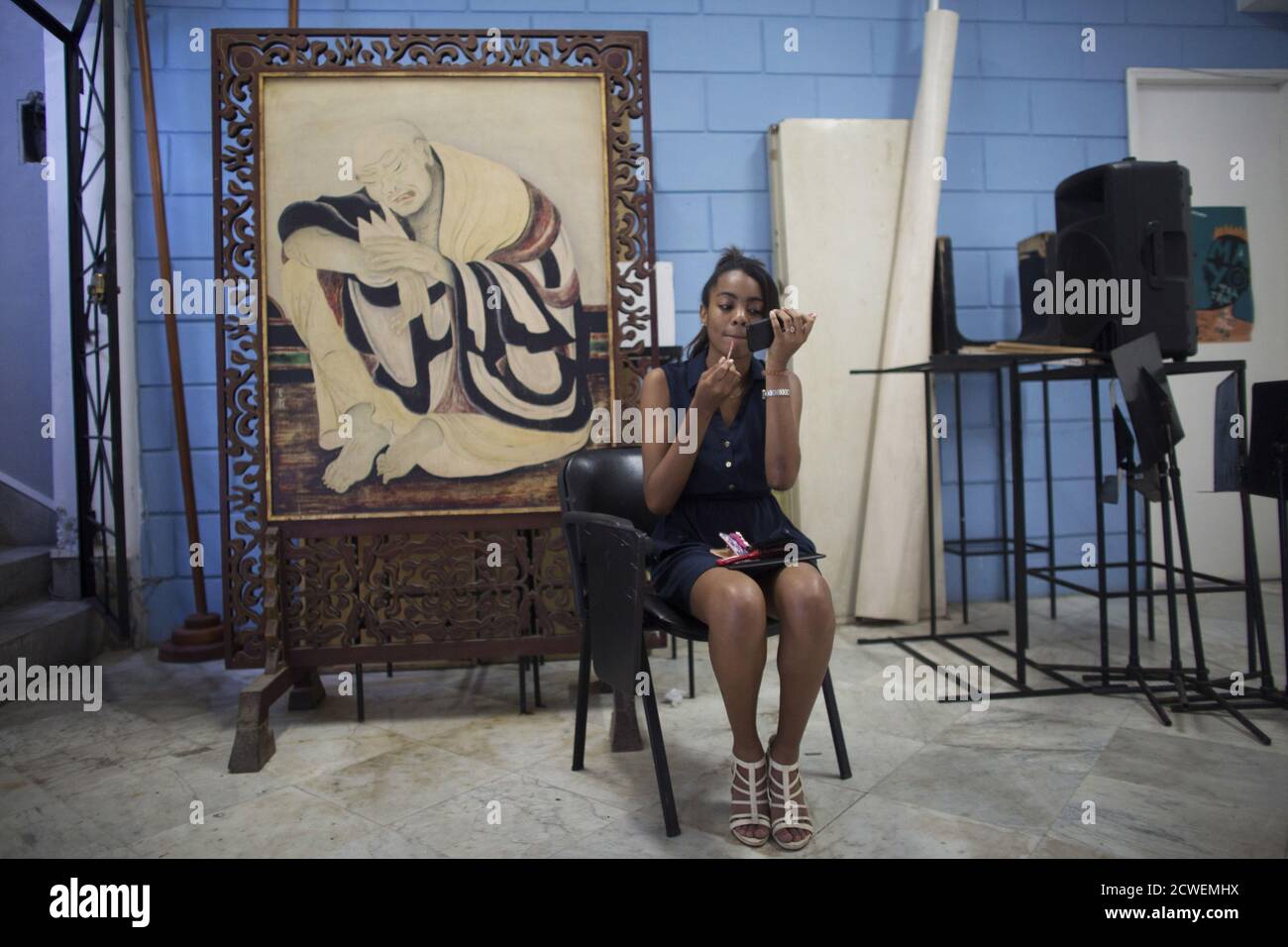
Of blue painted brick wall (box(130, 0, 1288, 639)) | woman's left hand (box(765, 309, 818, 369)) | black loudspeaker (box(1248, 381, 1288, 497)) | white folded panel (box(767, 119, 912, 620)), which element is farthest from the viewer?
white folded panel (box(767, 119, 912, 620))

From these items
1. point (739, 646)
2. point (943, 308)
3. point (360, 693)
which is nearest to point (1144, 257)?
point (943, 308)

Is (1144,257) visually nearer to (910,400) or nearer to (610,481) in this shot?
(910,400)

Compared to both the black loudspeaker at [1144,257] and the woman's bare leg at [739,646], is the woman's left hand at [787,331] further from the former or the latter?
the black loudspeaker at [1144,257]

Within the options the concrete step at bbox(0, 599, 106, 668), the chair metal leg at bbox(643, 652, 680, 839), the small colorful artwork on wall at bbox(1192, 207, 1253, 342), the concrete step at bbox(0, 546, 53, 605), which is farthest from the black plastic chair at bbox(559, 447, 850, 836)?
the small colorful artwork on wall at bbox(1192, 207, 1253, 342)

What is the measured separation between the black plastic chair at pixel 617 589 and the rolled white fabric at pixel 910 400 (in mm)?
1658

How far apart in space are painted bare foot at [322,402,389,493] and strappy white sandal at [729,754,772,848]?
1537 millimetres

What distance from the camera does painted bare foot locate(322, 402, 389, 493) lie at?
2.68 metres

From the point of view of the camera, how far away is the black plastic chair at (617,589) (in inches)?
72.6

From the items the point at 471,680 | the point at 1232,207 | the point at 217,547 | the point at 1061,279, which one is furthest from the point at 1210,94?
the point at 217,547

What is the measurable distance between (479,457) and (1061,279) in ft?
6.79

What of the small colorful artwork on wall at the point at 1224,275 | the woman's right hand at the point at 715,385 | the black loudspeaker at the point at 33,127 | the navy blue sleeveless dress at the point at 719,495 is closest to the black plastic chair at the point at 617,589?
the navy blue sleeveless dress at the point at 719,495

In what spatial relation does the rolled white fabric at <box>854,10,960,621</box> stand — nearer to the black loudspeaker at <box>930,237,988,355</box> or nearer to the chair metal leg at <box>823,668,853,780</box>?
the black loudspeaker at <box>930,237,988,355</box>

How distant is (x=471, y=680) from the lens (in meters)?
3.17

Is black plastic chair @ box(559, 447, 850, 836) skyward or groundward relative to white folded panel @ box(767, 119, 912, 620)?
groundward
